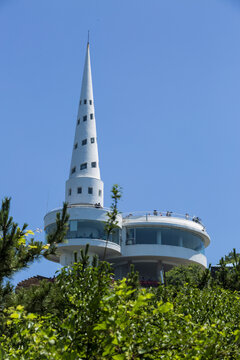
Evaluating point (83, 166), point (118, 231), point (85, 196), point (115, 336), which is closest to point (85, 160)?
point (83, 166)

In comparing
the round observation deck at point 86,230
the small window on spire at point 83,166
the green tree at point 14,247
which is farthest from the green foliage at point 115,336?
the small window on spire at point 83,166

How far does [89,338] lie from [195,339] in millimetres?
1586

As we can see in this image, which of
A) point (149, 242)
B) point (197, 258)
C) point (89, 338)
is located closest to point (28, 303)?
point (89, 338)

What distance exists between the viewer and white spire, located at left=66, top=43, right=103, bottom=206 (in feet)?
184

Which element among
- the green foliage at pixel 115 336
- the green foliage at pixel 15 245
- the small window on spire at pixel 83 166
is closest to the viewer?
the green foliage at pixel 115 336

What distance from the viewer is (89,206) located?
53.6m

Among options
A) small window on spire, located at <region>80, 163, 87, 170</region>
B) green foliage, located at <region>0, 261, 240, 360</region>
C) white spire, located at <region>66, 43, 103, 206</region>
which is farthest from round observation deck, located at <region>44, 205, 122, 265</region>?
green foliage, located at <region>0, 261, 240, 360</region>

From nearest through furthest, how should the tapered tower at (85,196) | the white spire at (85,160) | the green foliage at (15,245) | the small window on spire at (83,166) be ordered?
1. the green foliage at (15,245)
2. the tapered tower at (85,196)
3. the white spire at (85,160)
4. the small window on spire at (83,166)

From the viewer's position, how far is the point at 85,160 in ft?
190

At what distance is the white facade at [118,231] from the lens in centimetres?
5191

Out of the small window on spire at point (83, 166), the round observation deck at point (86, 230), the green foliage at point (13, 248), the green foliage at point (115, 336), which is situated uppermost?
the small window on spire at point (83, 166)

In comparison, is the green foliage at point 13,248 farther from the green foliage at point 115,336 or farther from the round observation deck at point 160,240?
the round observation deck at point 160,240

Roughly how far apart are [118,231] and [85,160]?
1007 cm

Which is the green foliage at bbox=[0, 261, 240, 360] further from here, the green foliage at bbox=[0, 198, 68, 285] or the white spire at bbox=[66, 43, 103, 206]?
the white spire at bbox=[66, 43, 103, 206]
